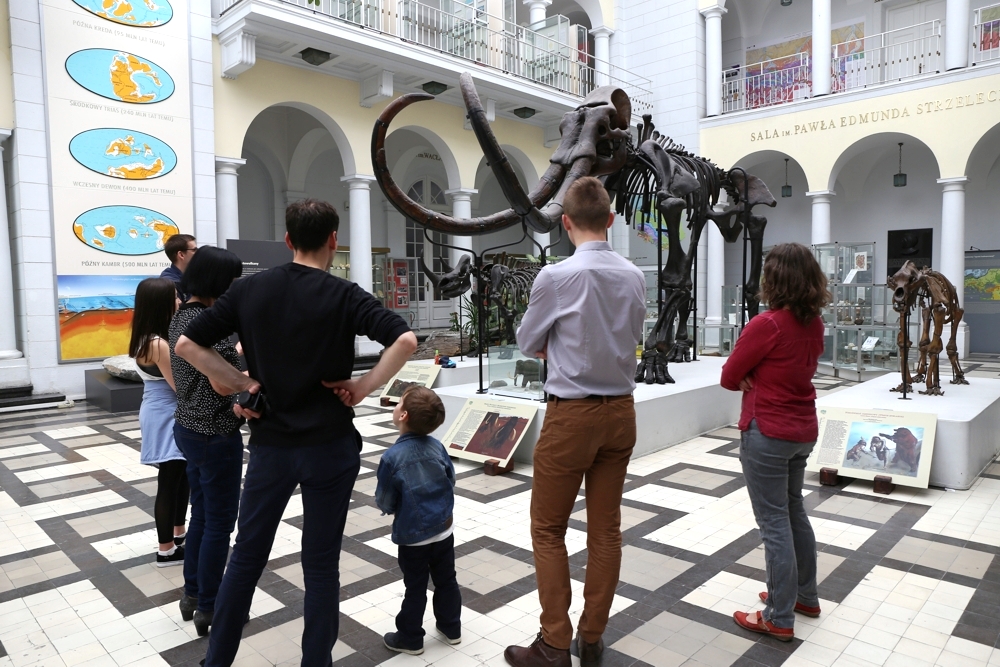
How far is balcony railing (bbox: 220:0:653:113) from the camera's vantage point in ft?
41.4

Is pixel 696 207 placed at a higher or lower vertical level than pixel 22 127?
lower

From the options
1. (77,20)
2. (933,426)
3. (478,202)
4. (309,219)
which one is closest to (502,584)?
(309,219)

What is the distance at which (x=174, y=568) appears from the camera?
13.1 ft

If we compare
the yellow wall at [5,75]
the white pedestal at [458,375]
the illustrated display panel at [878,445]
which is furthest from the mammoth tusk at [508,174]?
the yellow wall at [5,75]

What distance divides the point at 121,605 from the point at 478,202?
65.5ft

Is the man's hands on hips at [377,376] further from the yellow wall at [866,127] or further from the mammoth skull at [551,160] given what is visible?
the yellow wall at [866,127]

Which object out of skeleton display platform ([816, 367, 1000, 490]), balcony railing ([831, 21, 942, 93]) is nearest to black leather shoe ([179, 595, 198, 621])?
skeleton display platform ([816, 367, 1000, 490])

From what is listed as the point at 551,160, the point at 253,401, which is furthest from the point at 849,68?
the point at 253,401

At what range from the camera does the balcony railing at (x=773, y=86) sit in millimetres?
18578

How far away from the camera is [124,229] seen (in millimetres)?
10484

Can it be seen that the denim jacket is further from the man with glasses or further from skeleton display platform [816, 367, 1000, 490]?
skeleton display platform [816, 367, 1000, 490]

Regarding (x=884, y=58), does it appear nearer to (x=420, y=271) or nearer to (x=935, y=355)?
(x=420, y=271)

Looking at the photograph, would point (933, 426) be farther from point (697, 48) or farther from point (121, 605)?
point (697, 48)

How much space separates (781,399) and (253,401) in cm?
212
